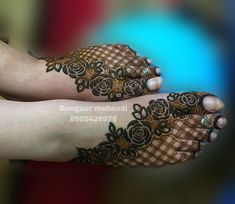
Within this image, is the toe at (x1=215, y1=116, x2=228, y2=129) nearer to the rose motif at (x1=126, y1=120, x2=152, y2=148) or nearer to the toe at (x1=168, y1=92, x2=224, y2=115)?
the toe at (x1=168, y1=92, x2=224, y2=115)

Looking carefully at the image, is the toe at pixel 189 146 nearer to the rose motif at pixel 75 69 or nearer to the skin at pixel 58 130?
the skin at pixel 58 130

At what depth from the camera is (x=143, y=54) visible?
36.2 inches

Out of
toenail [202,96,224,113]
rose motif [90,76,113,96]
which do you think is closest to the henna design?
rose motif [90,76,113,96]

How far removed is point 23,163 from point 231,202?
0.44 metres

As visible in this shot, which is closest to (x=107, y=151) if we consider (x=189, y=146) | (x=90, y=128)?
(x=90, y=128)

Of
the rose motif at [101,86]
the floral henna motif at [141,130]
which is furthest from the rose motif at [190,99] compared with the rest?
the rose motif at [101,86]

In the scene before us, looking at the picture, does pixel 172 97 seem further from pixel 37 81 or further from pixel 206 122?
pixel 37 81

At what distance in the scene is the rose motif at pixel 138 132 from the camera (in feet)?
2.60

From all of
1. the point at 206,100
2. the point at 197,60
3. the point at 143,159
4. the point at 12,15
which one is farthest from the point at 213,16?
the point at 12,15

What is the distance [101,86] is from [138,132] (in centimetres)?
12

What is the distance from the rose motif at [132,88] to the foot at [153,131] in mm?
22

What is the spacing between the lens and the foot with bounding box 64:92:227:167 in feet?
2.61

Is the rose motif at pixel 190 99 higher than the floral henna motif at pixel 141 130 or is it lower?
higher

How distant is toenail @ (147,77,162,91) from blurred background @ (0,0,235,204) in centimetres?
3
